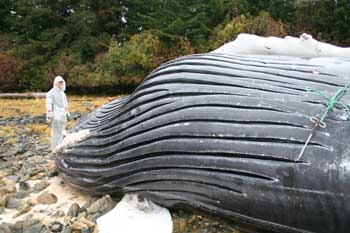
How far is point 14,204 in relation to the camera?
5156 mm

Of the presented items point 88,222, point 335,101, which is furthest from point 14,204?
point 335,101

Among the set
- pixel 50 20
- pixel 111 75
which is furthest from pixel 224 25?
pixel 50 20

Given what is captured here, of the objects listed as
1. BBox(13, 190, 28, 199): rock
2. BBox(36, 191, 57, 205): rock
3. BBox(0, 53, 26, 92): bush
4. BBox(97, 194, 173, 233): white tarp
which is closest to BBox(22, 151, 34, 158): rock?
BBox(13, 190, 28, 199): rock

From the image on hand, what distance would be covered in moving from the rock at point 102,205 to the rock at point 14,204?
97 centimetres

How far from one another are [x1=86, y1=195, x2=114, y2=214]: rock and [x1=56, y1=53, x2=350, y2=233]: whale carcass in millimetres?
114

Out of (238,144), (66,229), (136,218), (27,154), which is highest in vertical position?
(238,144)

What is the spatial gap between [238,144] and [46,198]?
9.13ft

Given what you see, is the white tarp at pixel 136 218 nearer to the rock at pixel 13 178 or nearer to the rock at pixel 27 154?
the rock at pixel 13 178

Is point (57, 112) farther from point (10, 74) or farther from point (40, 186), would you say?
point (10, 74)

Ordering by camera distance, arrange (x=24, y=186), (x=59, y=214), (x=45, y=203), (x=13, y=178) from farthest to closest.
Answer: (x=13, y=178)
(x=24, y=186)
(x=45, y=203)
(x=59, y=214)

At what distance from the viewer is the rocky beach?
4.32 metres

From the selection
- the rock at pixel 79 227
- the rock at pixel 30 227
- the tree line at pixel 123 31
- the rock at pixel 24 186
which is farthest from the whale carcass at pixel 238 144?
the tree line at pixel 123 31

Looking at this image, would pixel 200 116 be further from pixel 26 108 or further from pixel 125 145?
pixel 26 108

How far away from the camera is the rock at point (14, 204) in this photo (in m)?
5.10
